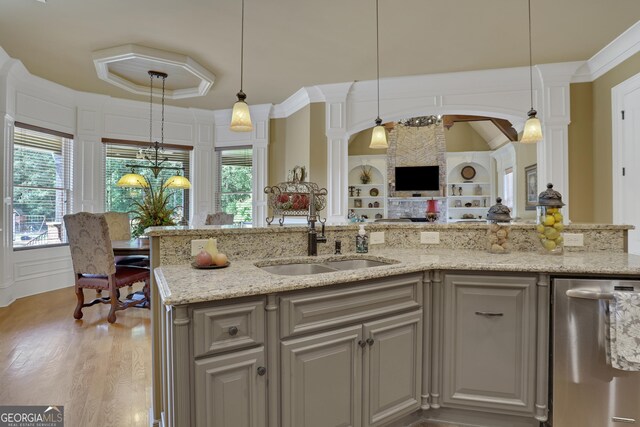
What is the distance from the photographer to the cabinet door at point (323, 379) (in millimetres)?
1435

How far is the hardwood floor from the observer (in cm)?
207

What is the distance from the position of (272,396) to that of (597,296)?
1.62m

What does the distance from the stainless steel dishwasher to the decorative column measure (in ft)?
10.6

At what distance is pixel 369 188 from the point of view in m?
9.20

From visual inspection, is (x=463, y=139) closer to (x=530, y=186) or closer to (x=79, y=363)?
(x=530, y=186)

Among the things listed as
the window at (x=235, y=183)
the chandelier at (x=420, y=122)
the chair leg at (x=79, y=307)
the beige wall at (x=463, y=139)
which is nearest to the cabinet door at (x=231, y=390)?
the chair leg at (x=79, y=307)

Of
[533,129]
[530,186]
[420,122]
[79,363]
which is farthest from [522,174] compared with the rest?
[79,363]

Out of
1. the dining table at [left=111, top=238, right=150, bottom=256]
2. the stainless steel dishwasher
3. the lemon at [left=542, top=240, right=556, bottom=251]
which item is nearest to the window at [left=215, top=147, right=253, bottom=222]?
the dining table at [left=111, top=238, right=150, bottom=256]

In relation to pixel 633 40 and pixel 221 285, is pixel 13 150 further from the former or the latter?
pixel 633 40

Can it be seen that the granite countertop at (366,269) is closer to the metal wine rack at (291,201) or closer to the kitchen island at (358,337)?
the kitchen island at (358,337)

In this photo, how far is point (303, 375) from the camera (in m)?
1.47

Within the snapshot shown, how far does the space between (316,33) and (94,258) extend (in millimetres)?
3240

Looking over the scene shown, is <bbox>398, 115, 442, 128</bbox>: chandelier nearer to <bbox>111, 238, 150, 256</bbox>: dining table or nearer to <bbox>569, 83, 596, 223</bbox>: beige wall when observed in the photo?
<bbox>569, 83, 596, 223</bbox>: beige wall

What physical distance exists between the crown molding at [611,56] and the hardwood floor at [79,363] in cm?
521
